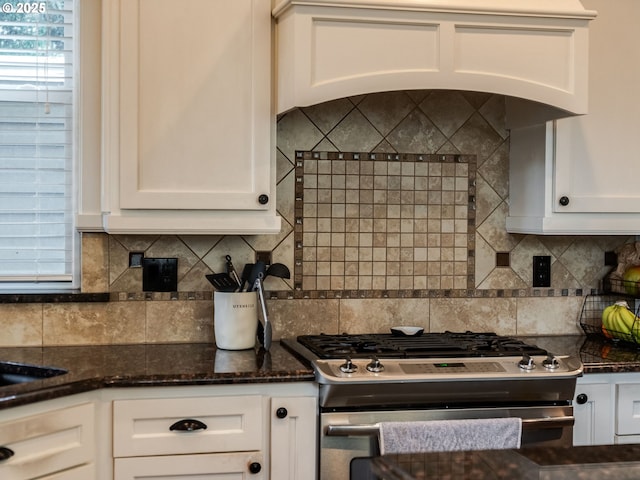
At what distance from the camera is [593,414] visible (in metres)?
2.68

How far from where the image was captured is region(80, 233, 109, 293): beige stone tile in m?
2.88

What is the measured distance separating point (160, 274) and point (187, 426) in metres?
0.72

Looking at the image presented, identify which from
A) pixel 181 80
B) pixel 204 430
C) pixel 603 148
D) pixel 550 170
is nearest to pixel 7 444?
pixel 204 430

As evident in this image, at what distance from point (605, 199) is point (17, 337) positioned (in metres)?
2.04

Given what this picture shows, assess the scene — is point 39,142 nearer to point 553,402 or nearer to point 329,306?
point 329,306

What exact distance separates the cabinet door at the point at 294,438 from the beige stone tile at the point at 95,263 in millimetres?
823

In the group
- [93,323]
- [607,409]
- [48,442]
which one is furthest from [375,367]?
[93,323]

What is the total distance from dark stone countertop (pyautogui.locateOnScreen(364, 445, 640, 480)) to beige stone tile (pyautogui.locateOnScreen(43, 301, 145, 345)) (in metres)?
1.61

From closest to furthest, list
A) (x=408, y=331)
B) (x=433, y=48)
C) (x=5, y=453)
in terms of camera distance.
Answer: (x=5, y=453), (x=433, y=48), (x=408, y=331)

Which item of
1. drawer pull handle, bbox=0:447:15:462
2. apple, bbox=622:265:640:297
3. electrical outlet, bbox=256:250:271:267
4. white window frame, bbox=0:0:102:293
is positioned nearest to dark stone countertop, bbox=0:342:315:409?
drawer pull handle, bbox=0:447:15:462

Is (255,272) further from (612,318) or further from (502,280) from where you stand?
(612,318)

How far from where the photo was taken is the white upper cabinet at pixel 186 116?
262cm

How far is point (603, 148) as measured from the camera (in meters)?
2.95

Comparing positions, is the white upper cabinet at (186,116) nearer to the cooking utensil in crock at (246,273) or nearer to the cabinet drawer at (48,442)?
the cooking utensil in crock at (246,273)
